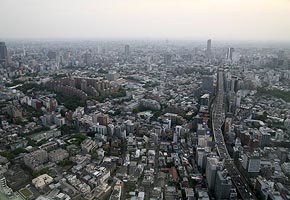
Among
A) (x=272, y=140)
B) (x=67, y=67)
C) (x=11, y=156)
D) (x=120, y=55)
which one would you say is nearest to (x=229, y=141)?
(x=272, y=140)

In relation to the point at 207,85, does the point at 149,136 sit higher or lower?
lower

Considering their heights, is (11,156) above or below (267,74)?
below

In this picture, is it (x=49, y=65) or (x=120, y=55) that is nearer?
(x=49, y=65)

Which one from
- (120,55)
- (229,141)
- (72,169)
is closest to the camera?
(72,169)

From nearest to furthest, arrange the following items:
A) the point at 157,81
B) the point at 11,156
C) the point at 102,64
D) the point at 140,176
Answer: the point at 140,176 < the point at 11,156 < the point at 157,81 < the point at 102,64

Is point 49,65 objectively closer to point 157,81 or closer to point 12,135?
point 157,81

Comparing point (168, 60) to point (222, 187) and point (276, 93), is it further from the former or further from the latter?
point (222, 187)

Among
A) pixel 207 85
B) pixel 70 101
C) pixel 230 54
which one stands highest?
pixel 230 54

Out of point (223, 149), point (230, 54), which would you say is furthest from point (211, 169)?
point (230, 54)
